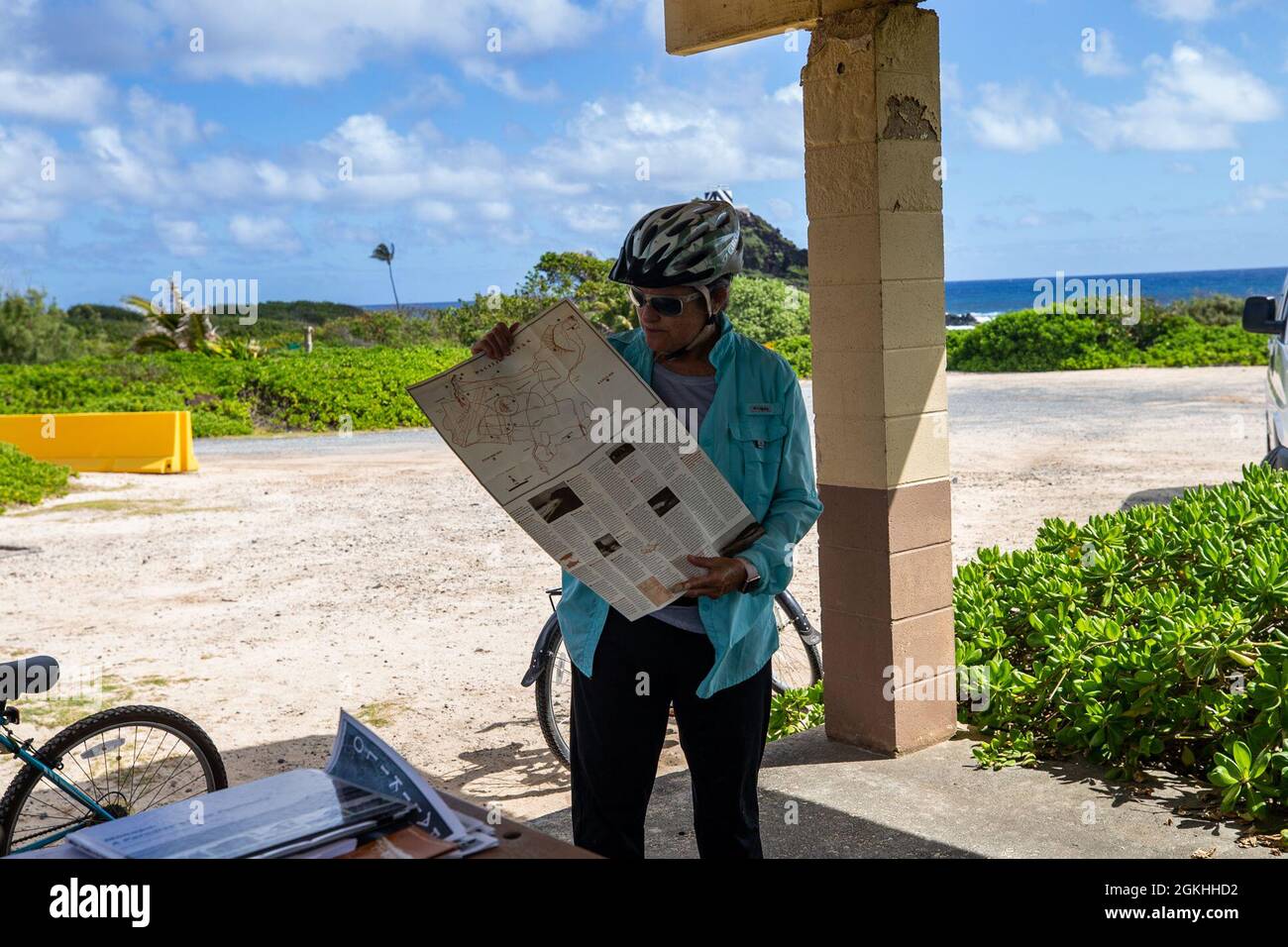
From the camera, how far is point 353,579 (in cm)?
1048

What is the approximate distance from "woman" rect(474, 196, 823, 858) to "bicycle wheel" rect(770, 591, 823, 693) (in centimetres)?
324

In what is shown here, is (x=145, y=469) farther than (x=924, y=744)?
Yes

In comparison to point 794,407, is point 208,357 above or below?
above

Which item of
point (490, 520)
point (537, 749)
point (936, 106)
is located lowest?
point (537, 749)

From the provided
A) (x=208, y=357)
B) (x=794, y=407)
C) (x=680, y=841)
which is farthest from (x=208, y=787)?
(x=208, y=357)

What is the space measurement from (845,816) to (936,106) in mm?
2688

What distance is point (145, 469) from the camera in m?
17.3

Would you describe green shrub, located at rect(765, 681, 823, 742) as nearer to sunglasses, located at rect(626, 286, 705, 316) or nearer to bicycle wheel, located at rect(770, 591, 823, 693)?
bicycle wheel, located at rect(770, 591, 823, 693)

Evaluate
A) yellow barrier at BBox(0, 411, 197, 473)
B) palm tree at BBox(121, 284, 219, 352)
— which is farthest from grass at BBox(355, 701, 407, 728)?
palm tree at BBox(121, 284, 219, 352)

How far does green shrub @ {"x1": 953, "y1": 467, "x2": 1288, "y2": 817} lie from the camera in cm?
462

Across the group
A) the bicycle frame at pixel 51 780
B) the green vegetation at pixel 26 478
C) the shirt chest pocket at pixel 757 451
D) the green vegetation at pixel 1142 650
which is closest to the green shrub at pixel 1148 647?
the green vegetation at pixel 1142 650
